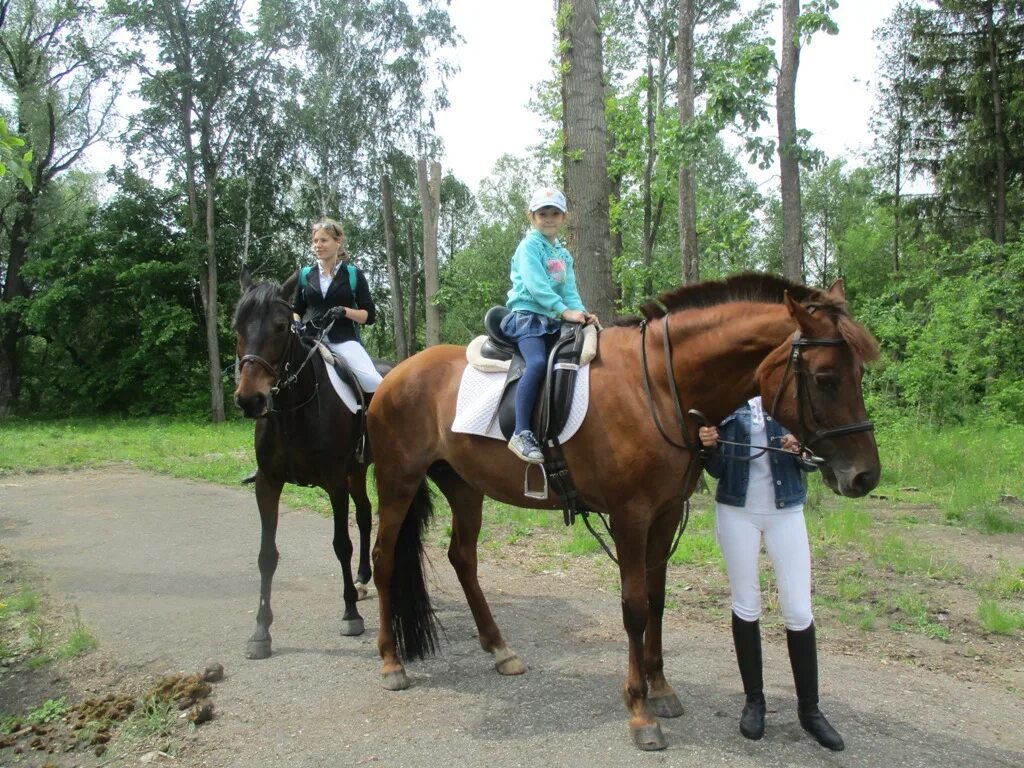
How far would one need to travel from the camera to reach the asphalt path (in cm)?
342

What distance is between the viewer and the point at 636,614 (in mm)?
3529

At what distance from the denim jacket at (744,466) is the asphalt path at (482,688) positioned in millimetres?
1186

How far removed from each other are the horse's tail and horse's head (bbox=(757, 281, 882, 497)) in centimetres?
269

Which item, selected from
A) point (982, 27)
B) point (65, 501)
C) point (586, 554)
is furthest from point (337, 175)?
point (586, 554)

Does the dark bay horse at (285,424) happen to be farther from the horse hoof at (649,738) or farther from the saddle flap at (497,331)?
the horse hoof at (649,738)

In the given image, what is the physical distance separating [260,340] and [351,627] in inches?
85.6

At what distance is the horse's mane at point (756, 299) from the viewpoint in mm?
→ 3092

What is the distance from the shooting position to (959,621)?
16.7 feet

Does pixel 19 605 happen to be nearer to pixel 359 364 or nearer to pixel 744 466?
pixel 359 364

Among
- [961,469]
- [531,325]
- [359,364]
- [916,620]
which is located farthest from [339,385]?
[961,469]

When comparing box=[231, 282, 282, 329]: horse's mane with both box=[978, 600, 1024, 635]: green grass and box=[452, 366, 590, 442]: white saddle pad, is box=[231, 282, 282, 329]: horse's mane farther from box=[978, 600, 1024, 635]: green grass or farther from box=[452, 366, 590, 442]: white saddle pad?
box=[978, 600, 1024, 635]: green grass

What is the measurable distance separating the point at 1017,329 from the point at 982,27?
12781 mm

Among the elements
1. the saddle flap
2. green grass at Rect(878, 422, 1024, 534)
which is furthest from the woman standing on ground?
green grass at Rect(878, 422, 1024, 534)

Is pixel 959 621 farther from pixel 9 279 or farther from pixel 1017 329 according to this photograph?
pixel 9 279
